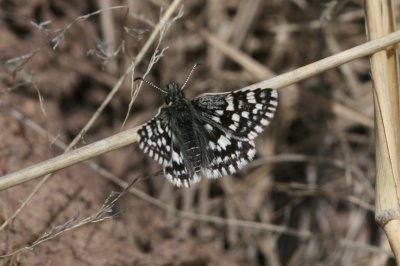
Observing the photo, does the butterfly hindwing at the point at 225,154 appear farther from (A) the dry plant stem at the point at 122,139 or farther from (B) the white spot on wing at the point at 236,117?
(A) the dry plant stem at the point at 122,139

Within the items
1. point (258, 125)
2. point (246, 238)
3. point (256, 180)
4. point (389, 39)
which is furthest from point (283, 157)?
point (389, 39)

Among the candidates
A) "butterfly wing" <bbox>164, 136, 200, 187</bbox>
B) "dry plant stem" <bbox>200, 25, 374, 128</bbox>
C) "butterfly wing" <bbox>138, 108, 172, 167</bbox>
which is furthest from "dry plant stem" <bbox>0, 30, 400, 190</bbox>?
"dry plant stem" <bbox>200, 25, 374, 128</bbox>

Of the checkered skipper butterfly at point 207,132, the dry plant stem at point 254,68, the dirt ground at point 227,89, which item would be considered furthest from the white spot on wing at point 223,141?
the dry plant stem at point 254,68

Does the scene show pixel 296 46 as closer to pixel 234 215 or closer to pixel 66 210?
pixel 234 215

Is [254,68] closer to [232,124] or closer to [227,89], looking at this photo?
[227,89]

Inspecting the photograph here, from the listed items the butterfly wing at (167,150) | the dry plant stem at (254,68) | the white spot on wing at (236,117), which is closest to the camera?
the butterfly wing at (167,150)

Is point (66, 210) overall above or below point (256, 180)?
below
